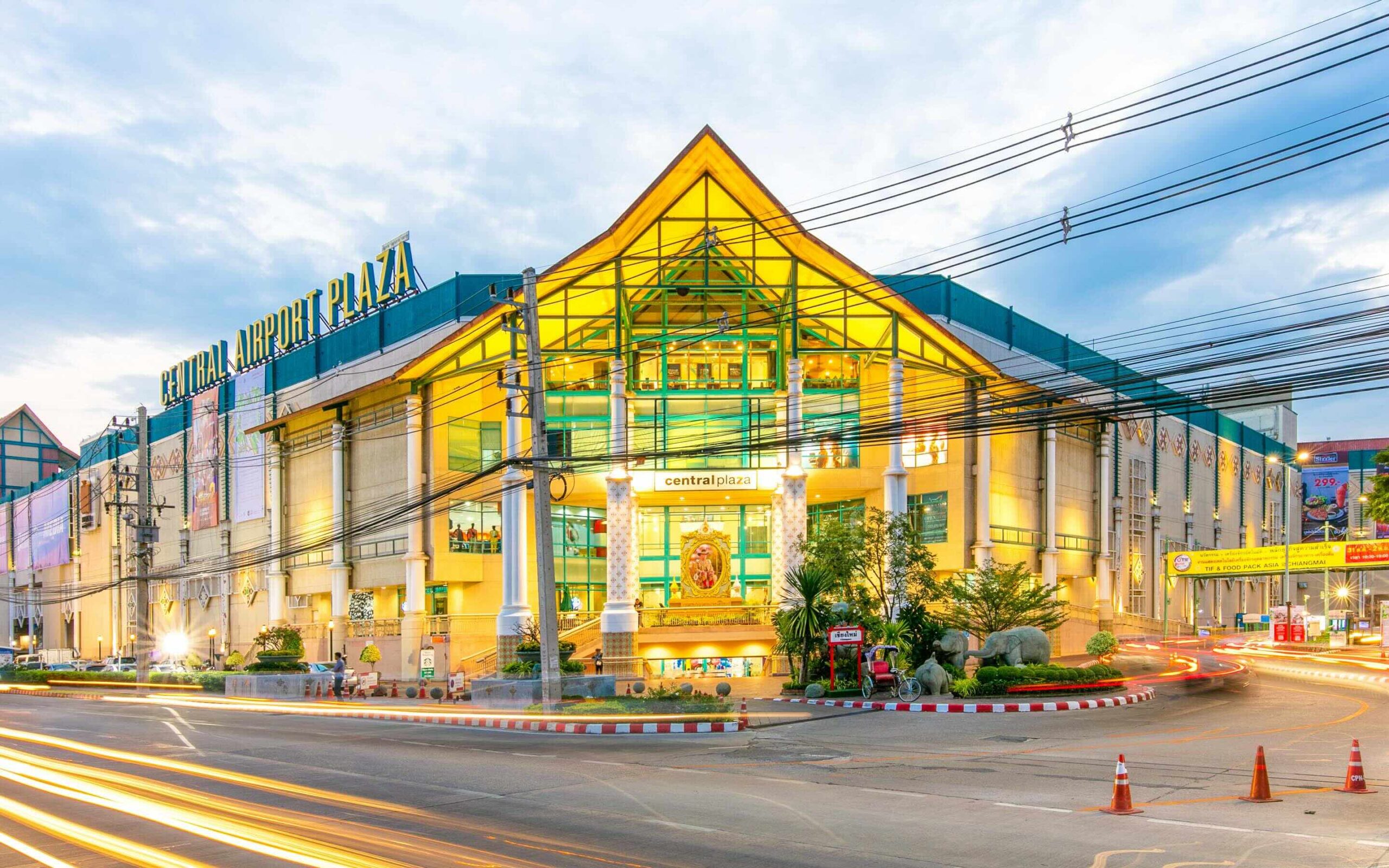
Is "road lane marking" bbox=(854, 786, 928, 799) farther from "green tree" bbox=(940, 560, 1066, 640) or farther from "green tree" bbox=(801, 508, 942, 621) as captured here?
"green tree" bbox=(940, 560, 1066, 640)

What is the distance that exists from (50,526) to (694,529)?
68.1 meters

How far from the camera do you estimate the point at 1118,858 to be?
34.9 feet

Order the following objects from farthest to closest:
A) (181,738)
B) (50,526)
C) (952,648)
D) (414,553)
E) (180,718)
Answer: (50,526) → (414,553) → (180,718) → (952,648) → (181,738)

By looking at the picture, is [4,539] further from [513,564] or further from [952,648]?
[952,648]

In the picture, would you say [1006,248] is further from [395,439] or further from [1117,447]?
[1117,447]

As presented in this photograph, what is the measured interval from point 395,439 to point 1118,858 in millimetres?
39865

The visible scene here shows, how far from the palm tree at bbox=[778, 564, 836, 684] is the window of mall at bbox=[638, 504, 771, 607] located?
16872 mm

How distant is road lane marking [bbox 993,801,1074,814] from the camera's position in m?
13.2

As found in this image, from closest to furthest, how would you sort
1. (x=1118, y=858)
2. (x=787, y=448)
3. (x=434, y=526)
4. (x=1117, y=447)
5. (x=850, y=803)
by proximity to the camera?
(x=1118, y=858) → (x=850, y=803) → (x=787, y=448) → (x=434, y=526) → (x=1117, y=447)

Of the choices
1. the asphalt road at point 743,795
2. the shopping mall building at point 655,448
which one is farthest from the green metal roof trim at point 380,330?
the asphalt road at point 743,795

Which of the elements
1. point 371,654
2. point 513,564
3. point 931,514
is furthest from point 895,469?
point 371,654

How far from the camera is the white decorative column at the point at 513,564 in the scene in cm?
3922

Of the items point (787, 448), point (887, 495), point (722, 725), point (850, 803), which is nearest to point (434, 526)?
point (787, 448)

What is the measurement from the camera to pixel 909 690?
1073 inches
